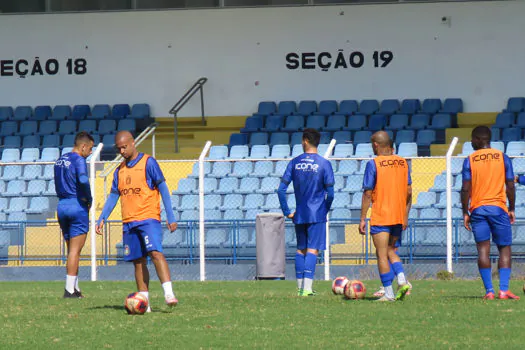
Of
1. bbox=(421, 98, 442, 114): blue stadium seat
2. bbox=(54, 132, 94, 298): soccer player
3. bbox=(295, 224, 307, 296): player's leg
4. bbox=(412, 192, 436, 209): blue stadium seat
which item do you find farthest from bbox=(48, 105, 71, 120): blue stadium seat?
bbox=(295, 224, 307, 296): player's leg

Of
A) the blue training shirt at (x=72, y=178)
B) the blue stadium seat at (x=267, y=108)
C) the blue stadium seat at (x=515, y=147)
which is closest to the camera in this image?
the blue training shirt at (x=72, y=178)

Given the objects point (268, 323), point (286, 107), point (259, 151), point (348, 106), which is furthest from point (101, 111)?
point (268, 323)

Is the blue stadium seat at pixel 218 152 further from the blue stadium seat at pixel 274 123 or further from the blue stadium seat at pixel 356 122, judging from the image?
the blue stadium seat at pixel 356 122

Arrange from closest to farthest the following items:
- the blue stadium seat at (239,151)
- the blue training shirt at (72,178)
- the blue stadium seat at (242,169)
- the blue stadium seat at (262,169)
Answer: the blue training shirt at (72,178) → the blue stadium seat at (262,169) → the blue stadium seat at (242,169) → the blue stadium seat at (239,151)

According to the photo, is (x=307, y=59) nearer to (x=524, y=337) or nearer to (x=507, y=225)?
(x=507, y=225)

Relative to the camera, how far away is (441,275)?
17953 millimetres

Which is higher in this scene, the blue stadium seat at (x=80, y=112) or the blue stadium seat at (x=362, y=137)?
the blue stadium seat at (x=80, y=112)

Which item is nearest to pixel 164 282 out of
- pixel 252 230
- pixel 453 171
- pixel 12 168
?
pixel 252 230

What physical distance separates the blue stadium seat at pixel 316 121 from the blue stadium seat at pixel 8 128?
7912 mm

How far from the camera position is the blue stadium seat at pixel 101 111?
2986cm

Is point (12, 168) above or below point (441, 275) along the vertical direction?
above

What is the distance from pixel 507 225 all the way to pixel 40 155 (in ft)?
60.7

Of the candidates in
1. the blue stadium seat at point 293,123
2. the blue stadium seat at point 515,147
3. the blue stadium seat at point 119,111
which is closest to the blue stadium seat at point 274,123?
the blue stadium seat at point 293,123

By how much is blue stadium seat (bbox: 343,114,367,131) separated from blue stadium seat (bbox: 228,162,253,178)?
413 cm
